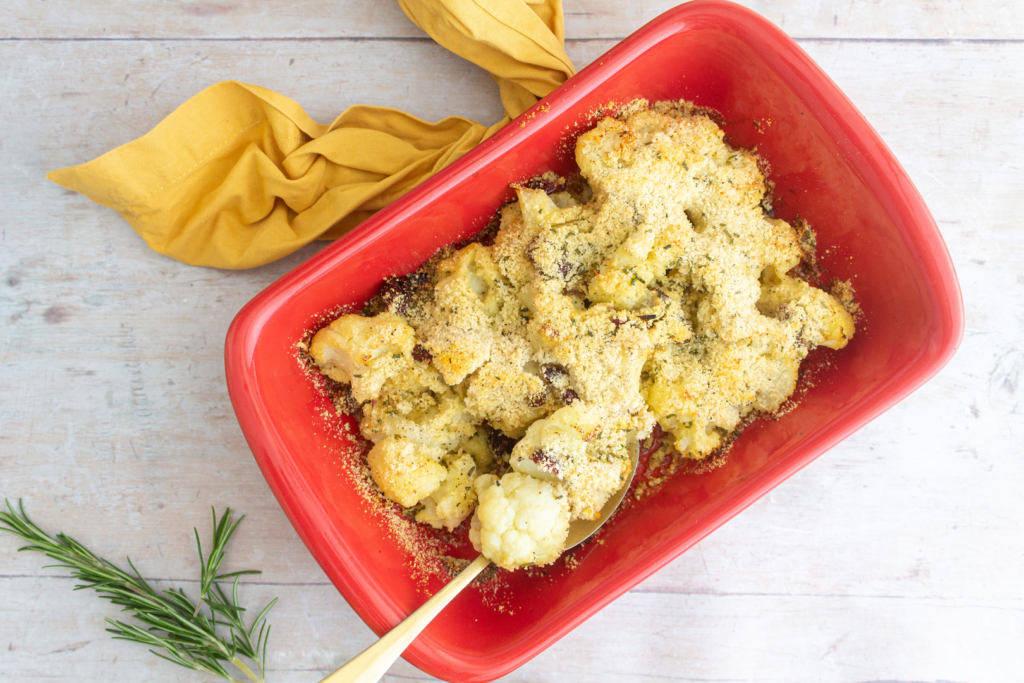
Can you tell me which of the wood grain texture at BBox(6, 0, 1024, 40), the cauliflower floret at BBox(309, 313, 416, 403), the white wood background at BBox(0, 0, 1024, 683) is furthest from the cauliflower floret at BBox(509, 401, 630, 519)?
the wood grain texture at BBox(6, 0, 1024, 40)

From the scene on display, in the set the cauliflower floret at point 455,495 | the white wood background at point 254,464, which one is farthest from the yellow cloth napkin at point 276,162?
the cauliflower floret at point 455,495

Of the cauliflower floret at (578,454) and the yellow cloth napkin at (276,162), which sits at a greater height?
the yellow cloth napkin at (276,162)

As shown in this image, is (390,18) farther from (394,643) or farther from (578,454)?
(394,643)

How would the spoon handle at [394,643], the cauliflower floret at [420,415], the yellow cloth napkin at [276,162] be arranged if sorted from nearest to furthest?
the spoon handle at [394,643] < the cauliflower floret at [420,415] < the yellow cloth napkin at [276,162]

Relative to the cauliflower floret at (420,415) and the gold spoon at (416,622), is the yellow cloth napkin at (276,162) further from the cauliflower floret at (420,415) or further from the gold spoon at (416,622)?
the gold spoon at (416,622)

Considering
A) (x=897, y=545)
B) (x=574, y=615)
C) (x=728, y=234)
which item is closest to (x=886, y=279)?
(x=728, y=234)

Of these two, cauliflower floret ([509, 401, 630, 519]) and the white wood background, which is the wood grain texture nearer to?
the white wood background

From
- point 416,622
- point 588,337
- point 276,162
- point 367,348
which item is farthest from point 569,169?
point 416,622
